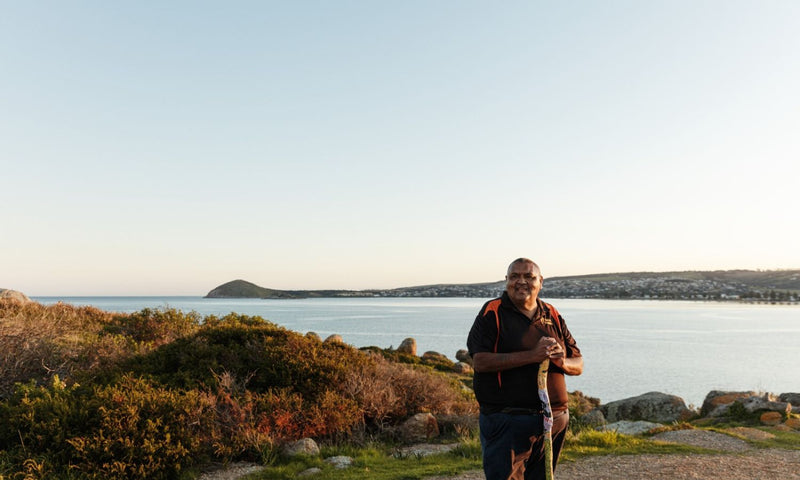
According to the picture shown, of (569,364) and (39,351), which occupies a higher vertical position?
(569,364)

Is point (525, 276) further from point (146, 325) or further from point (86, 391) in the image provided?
point (146, 325)

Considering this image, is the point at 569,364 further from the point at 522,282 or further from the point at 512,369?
the point at 522,282

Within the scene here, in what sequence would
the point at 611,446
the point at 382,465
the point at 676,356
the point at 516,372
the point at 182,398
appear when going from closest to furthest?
the point at 516,372 < the point at 382,465 < the point at 182,398 < the point at 611,446 < the point at 676,356

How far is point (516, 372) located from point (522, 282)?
0.68 metres

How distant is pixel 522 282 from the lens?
421 centimetres

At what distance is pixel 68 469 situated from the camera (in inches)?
279

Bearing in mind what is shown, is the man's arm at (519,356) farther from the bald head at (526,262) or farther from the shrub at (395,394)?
the shrub at (395,394)

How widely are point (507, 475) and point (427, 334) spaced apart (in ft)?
176

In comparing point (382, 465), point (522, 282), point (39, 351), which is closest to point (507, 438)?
point (522, 282)

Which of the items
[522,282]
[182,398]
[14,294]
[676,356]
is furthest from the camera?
[676,356]

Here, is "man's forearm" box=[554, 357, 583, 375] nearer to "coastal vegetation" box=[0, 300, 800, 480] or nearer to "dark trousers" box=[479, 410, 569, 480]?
"dark trousers" box=[479, 410, 569, 480]

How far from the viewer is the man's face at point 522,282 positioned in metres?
4.20

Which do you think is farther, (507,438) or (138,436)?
(138,436)

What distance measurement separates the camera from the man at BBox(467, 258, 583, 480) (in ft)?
13.3
